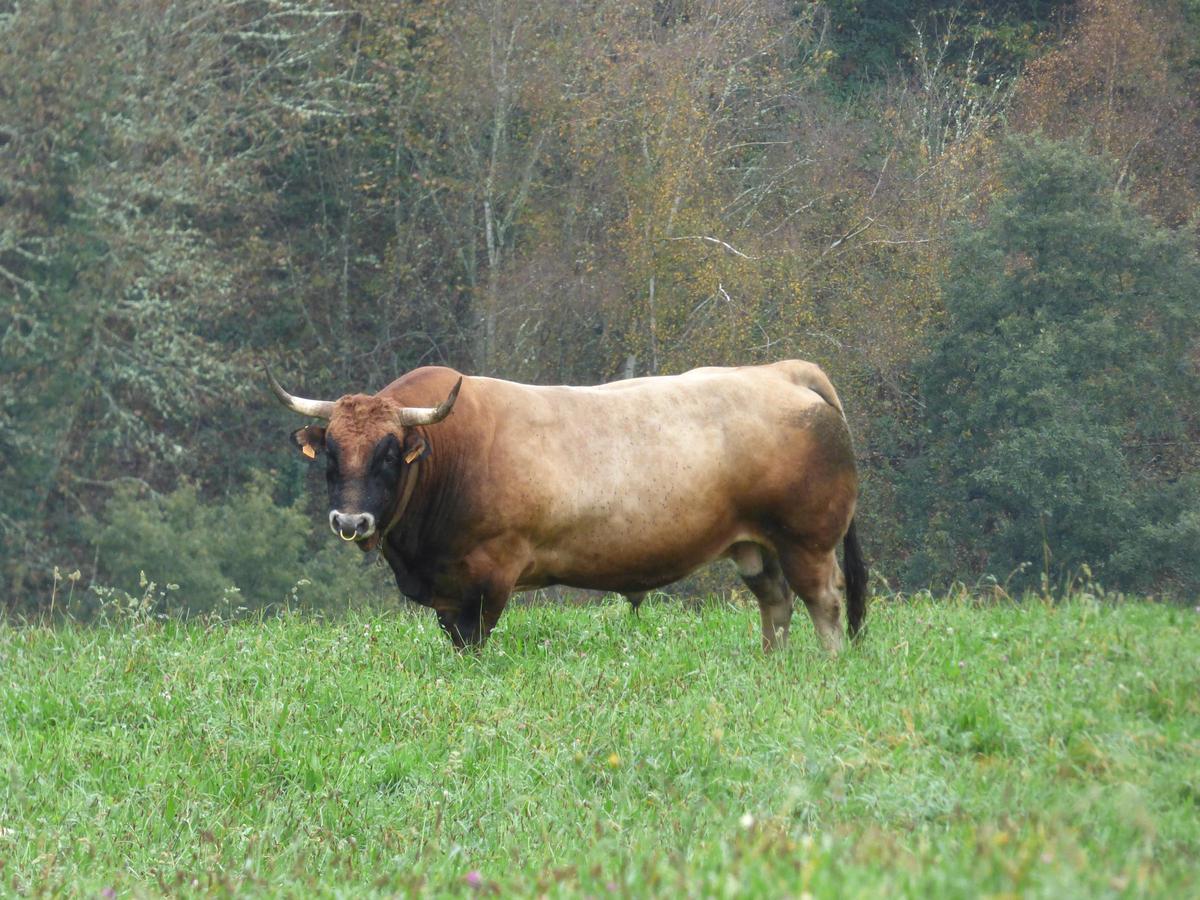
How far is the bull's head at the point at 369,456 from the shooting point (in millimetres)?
10086

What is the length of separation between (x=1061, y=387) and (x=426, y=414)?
23.7 m

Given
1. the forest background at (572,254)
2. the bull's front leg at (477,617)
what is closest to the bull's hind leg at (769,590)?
the bull's front leg at (477,617)

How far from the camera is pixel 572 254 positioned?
37.4 meters

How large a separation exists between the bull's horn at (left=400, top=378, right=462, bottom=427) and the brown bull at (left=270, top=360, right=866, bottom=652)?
0.5 inches

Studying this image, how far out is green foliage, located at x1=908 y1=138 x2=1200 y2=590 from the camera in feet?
101

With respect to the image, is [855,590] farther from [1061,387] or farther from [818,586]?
[1061,387]

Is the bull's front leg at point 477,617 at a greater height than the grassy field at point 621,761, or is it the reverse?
the grassy field at point 621,761

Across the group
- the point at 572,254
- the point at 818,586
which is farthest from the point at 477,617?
the point at 572,254

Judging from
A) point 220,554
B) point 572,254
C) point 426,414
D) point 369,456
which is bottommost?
point 220,554

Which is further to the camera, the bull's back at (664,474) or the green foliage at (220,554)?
the green foliage at (220,554)

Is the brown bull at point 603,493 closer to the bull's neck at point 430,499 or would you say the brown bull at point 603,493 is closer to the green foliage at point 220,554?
the bull's neck at point 430,499

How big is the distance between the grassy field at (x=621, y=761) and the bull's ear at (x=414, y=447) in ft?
3.73

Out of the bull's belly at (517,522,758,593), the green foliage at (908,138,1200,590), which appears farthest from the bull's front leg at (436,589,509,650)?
the green foliage at (908,138,1200,590)

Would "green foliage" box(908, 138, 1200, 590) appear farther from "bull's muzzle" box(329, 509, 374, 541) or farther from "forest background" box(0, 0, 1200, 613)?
"bull's muzzle" box(329, 509, 374, 541)
